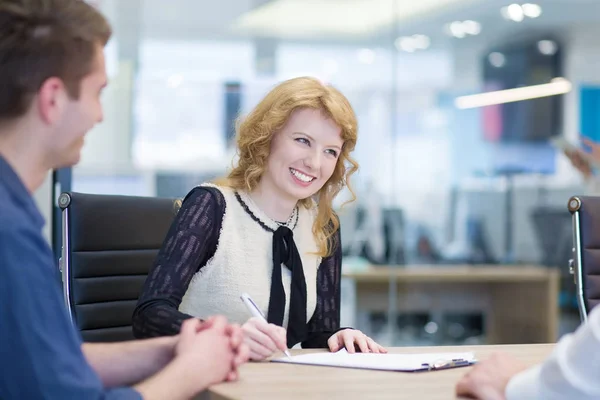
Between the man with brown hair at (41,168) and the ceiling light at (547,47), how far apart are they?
4.75 m

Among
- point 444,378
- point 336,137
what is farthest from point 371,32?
point 444,378

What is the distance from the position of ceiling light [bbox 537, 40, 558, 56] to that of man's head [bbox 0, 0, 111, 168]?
4.79 meters

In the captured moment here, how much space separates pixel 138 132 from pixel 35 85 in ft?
11.6

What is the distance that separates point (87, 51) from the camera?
113 cm

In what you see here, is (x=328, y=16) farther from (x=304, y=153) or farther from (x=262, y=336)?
(x=262, y=336)

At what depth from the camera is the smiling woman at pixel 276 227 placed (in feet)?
6.81

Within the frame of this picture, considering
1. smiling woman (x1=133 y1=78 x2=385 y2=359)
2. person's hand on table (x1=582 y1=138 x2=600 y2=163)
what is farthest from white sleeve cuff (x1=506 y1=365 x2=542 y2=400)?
person's hand on table (x1=582 y1=138 x2=600 y2=163)

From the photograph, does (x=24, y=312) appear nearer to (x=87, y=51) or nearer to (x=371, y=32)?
(x=87, y=51)

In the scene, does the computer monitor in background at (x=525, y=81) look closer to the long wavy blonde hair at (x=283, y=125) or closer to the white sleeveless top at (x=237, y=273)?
the long wavy blonde hair at (x=283, y=125)

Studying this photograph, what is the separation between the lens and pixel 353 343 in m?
1.83

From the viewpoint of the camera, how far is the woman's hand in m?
1.80

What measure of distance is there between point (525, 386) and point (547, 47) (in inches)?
185

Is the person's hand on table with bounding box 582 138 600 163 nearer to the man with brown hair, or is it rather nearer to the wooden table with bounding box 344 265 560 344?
the wooden table with bounding box 344 265 560 344

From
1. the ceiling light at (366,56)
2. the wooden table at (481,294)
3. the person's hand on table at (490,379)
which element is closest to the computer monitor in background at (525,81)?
the ceiling light at (366,56)
